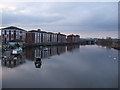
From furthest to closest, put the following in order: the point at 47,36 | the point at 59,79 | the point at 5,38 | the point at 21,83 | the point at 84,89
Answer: the point at 47,36 < the point at 5,38 < the point at 59,79 < the point at 21,83 < the point at 84,89

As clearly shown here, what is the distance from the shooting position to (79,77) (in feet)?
13.4

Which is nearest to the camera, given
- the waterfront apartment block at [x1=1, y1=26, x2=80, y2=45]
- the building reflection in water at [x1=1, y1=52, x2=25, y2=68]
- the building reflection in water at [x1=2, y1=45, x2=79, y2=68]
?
the building reflection in water at [x1=1, y1=52, x2=25, y2=68]

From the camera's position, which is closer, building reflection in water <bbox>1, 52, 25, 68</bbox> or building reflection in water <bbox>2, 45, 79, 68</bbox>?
building reflection in water <bbox>1, 52, 25, 68</bbox>

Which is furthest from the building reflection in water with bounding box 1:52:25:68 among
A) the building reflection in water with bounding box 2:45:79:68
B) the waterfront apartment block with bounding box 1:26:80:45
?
the waterfront apartment block with bounding box 1:26:80:45

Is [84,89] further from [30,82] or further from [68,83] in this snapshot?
[30,82]

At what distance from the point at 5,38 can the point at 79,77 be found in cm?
1302

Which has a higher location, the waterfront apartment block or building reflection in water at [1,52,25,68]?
the waterfront apartment block

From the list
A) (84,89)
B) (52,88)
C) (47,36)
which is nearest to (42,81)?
(52,88)

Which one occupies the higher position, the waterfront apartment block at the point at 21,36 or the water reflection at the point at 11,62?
the waterfront apartment block at the point at 21,36

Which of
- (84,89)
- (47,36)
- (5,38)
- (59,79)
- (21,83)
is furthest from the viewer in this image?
(47,36)

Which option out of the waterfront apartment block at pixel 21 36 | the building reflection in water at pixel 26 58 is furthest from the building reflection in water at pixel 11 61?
the waterfront apartment block at pixel 21 36

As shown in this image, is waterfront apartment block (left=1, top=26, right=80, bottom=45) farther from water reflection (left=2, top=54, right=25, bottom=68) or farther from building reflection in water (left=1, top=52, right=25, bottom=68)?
water reflection (left=2, top=54, right=25, bottom=68)

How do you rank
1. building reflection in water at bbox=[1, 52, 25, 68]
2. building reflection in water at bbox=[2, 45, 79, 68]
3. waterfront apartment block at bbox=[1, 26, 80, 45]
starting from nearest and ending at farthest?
building reflection in water at bbox=[1, 52, 25, 68] → building reflection in water at bbox=[2, 45, 79, 68] → waterfront apartment block at bbox=[1, 26, 80, 45]

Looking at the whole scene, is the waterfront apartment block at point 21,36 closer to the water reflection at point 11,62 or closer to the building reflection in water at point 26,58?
the building reflection in water at point 26,58
